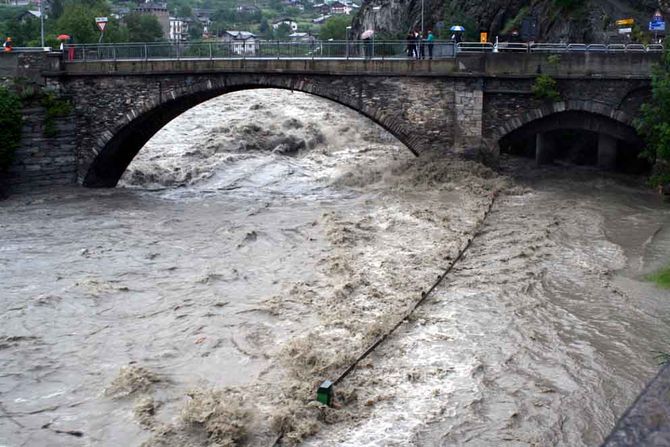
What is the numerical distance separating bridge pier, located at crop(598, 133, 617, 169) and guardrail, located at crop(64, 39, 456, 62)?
7.74 meters

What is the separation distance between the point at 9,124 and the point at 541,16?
25.0 meters

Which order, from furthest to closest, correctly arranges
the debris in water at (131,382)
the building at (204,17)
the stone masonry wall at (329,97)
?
the building at (204,17) → the stone masonry wall at (329,97) → the debris in water at (131,382)

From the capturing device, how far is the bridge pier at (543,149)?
35.2m

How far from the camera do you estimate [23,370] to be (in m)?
14.5

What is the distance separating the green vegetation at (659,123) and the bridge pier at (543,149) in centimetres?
771

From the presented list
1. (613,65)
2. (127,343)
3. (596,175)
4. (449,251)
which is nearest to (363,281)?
(449,251)

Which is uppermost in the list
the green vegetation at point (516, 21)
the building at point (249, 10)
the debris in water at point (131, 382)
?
the building at point (249, 10)

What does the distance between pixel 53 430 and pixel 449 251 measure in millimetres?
11807

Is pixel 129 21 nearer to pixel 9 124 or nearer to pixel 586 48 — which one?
pixel 9 124

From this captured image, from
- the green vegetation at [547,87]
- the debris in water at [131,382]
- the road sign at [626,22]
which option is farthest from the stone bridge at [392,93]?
the debris in water at [131,382]

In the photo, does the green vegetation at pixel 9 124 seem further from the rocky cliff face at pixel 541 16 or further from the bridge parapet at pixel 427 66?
the rocky cliff face at pixel 541 16

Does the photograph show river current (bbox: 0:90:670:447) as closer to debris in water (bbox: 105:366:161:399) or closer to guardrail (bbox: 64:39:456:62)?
debris in water (bbox: 105:366:161:399)

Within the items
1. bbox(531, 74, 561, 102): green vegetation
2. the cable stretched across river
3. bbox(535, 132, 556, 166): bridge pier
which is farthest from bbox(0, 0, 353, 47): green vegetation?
the cable stretched across river

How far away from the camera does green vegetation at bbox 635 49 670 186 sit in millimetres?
24438
